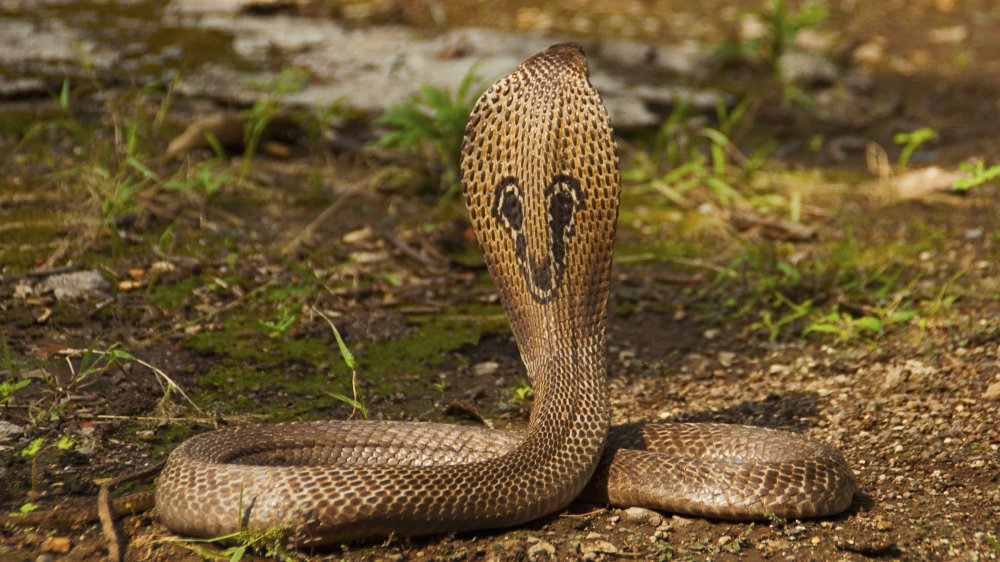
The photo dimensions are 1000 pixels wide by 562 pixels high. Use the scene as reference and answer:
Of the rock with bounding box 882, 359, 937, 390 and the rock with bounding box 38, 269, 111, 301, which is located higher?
the rock with bounding box 38, 269, 111, 301

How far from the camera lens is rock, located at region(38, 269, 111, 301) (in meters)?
4.28

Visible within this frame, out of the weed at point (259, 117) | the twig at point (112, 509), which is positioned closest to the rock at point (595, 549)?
the twig at point (112, 509)

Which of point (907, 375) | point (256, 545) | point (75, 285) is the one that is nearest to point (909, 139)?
point (907, 375)

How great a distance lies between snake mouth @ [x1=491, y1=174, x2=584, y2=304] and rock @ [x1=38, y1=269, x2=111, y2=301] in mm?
2009

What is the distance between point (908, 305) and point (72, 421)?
3.46 metres

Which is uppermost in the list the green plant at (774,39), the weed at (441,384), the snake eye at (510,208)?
the green plant at (774,39)

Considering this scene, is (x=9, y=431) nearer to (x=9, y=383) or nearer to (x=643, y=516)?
(x=9, y=383)

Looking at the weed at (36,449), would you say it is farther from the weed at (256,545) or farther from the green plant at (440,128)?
the green plant at (440,128)

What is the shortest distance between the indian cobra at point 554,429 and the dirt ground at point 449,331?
0.12 meters

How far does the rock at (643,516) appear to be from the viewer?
3.06 metres

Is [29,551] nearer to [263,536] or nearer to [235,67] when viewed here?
[263,536]

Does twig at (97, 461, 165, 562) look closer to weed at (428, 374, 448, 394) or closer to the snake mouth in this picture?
weed at (428, 374, 448, 394)

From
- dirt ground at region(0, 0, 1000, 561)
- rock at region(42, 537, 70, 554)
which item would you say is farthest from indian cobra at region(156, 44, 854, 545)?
rock at region(42, 537, 70, 554)

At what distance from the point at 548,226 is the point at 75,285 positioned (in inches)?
88.1
